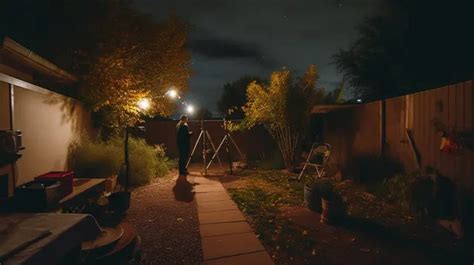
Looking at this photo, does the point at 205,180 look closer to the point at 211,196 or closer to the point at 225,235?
the point at 211,196

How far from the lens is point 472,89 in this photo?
3990 mm

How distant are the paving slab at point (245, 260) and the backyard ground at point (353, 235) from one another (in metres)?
0.13

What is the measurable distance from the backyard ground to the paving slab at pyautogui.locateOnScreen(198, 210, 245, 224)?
195 millimetres

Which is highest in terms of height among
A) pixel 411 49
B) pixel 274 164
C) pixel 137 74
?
pixel 411 49

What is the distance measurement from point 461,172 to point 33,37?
1020cm

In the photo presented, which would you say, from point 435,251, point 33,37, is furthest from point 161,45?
point 435,251

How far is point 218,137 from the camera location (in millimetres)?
13297

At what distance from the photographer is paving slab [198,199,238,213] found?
18.1 ft

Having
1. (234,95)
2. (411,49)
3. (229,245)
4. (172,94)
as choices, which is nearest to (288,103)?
(172,94)

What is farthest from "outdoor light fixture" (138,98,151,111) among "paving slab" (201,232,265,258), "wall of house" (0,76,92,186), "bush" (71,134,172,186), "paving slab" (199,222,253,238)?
"paving slab" (201,232,265,258)

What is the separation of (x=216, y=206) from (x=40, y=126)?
3540 mm

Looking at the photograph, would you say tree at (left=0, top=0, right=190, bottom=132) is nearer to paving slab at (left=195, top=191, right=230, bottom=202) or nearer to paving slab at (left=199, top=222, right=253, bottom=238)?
paving slab at (left=195, top=191, right=230, bottom=202)

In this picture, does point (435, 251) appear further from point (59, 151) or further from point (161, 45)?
point (161, 45)

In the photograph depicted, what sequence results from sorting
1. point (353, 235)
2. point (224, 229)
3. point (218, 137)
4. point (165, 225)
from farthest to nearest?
point (218, 137)
point (165, 225)
point (224, 229)
point (353, 235)
